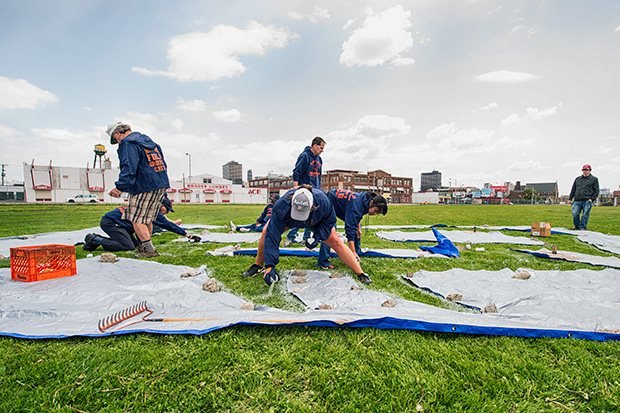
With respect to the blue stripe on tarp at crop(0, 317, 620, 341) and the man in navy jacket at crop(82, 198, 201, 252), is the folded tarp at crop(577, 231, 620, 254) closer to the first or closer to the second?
the blue stripe on tarp at crop(0, 317, 620, 341)

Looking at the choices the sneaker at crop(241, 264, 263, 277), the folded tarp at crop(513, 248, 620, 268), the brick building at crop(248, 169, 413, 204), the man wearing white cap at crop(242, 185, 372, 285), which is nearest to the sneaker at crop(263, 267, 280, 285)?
the man wearing white cap at crop(242, 185, 372, 285)

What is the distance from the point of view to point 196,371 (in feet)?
5.16

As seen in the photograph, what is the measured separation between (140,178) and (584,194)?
1172cm

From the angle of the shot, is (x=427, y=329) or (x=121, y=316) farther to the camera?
(x=121, y=316)

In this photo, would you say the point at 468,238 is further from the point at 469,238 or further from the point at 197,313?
the point at 197,313

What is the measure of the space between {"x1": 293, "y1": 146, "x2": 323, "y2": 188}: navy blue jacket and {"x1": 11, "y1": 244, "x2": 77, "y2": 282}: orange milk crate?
3.55 m

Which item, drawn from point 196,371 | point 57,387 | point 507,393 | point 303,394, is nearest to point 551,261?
point 507,393

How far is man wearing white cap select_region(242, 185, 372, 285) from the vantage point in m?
2.94

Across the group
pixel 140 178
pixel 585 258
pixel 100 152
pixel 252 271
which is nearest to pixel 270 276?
pixel 252 271

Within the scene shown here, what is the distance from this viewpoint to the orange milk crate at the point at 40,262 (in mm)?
2811

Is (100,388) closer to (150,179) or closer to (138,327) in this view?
(138,327)

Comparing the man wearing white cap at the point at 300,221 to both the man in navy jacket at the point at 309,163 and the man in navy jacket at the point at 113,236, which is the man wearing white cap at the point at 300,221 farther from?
the man in navy jacket at the point at 113,236

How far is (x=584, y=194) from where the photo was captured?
26.7 feet

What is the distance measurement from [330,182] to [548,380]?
236 feet
